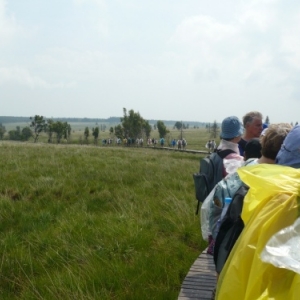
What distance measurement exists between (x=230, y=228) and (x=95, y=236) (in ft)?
9.25

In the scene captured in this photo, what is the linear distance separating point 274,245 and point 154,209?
4453mm

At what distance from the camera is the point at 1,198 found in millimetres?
6074

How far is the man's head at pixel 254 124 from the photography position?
4340mm

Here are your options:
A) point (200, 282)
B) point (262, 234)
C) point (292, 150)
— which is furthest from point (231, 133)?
point (262, 234)

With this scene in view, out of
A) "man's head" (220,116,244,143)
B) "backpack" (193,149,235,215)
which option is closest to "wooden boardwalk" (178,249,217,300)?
"backpack" (193,149,235,215)

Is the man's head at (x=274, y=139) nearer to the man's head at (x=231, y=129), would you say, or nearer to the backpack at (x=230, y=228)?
the backpack at (x=230, y=228)

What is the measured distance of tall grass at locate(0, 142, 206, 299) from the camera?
11.3 feet

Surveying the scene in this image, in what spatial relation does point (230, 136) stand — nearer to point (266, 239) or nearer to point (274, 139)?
point (274, 139)

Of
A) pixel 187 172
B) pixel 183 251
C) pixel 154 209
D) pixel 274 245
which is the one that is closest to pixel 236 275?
pixel 274 245

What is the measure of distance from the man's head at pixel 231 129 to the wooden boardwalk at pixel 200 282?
4.01 feet

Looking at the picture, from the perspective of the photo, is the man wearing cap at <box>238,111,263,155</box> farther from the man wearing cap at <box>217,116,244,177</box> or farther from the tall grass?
the tall grass

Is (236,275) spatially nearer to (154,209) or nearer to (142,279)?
(142,279)

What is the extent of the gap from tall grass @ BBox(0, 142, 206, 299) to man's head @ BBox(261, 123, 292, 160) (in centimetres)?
157

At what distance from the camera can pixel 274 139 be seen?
247cm
